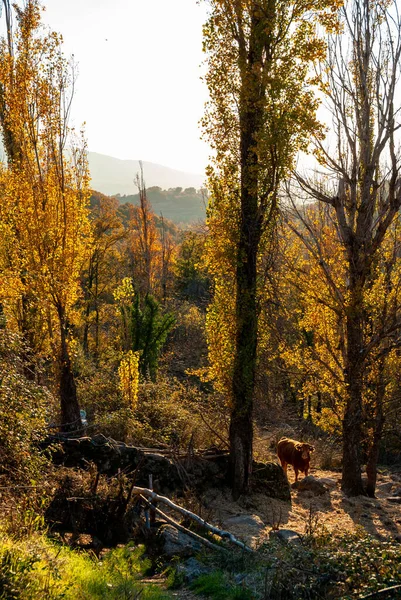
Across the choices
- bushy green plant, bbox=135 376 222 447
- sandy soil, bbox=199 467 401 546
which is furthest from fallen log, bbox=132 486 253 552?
bushy green plant, bbox=135 376 222 447

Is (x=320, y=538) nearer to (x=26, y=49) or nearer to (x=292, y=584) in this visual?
(x=292, y=584)

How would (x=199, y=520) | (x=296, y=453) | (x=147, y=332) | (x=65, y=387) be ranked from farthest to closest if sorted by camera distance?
(x=147, y=332)
(x=65, y=387)
(x=296, y=453)
(x=199, y=520)

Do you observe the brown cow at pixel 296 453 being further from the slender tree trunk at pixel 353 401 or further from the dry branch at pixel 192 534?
the dry branch at pixel 192 534

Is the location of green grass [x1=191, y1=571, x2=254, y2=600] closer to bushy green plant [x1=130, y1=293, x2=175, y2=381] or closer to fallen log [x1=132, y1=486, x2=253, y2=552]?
fallen log [x1=132, y1=486, x2=253, y2=552]

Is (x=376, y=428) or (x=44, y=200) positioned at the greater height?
(x=44, y=200)

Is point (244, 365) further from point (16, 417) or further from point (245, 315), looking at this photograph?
point (16, 417)

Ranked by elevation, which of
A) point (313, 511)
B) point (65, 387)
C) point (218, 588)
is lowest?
point (313, 511)

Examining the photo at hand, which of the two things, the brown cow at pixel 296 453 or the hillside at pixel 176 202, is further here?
the hillside at pixel 176 202

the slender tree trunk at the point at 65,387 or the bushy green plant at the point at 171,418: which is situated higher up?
the slender tree trunk at the point at 65,387

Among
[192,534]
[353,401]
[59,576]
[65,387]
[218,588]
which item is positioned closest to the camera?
[59,576]

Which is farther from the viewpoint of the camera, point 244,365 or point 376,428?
point 376,428

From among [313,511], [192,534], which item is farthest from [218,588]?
[313,511]

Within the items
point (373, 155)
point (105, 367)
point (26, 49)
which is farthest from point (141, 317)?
point (373, 155)

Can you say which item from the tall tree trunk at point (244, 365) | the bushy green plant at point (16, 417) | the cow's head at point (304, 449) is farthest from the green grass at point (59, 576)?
the cow's head at point (304, 449)
